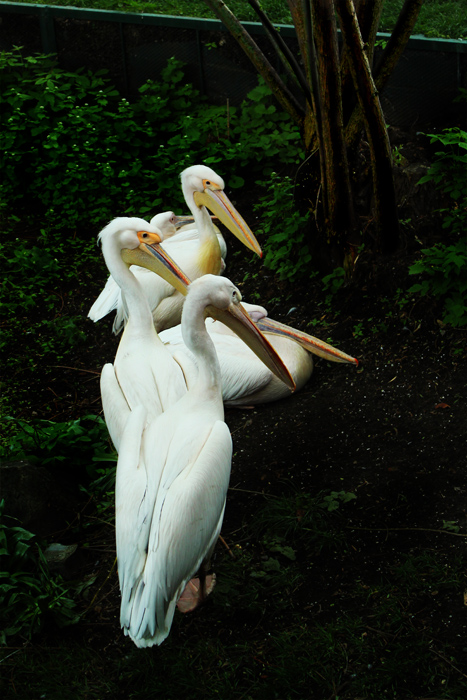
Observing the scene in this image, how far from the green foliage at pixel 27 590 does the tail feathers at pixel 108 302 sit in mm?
1572

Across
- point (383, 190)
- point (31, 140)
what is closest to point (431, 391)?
point (383, 190)

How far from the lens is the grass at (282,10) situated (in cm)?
575

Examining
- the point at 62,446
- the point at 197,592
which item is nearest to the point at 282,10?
the point at 62,446

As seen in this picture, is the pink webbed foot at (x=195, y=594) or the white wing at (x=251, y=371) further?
the white wing at (x=251, y=371)

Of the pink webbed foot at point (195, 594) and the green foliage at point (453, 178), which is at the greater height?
the green foliage at point (453, 178)

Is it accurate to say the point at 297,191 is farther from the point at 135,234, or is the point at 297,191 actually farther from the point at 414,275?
the point at 135,234

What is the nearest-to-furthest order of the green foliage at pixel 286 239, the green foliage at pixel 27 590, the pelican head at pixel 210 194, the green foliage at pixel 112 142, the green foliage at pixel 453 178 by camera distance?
the green foliage at pixel 27 590
the green foliage at pixel 453 178
the pelican head at pixel 210 194
the green foliage at pixel 286 239
the green foliage at pixel 112 142

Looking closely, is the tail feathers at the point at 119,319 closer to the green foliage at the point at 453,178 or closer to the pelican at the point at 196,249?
the pelican at the point at 196,249

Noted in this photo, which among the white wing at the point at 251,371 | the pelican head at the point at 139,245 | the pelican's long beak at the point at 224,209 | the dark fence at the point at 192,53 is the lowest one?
the white wing at the point at 251,371

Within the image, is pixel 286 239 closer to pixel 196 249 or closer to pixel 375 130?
pixel 196 249

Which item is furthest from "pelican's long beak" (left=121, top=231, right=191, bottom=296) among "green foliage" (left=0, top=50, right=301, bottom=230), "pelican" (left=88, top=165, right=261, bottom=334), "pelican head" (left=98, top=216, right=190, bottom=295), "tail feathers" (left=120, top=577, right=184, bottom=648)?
"green foliage" (left=0, top=50, right=301, bottom=230)

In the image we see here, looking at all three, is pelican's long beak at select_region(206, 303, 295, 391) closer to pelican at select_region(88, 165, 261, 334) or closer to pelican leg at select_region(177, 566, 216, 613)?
pelican leg at select_region(177, 566, 216, 613)

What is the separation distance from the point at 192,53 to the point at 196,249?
8.72 ft

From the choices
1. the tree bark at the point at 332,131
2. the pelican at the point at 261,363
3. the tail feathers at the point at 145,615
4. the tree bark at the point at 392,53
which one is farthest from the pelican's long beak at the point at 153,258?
the tail feathers at the point at 145,615
